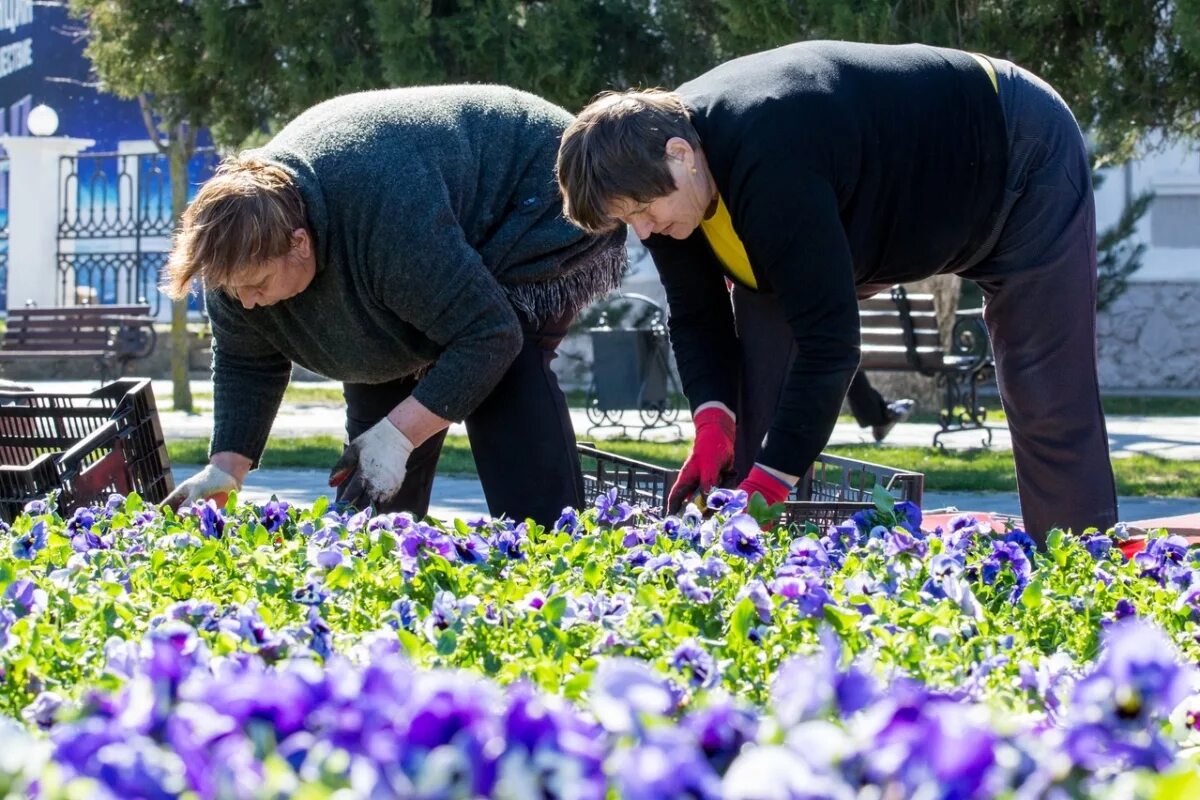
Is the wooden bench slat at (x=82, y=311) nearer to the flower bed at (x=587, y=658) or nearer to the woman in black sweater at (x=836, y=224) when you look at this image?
the woman in black sweater at (x=836, y=224)

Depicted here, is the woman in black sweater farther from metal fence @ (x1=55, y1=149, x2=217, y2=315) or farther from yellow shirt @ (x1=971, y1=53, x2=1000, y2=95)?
metal fence @ (x1=55, y1=149, x2=217, y2=315)

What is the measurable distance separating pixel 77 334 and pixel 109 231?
4.62 meters

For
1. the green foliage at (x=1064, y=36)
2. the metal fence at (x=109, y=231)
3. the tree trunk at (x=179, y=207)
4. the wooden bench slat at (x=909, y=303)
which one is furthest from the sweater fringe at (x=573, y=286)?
the metal fence at (x=109, y=231)

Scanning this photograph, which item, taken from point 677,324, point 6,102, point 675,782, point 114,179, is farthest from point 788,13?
point 6,102

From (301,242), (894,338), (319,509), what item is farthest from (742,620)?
(894,338)

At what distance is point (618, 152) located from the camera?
3.04 m

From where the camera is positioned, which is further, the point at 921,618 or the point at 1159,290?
the point at 1159,290

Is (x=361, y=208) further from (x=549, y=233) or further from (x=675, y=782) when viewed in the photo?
(x=675, y=782)

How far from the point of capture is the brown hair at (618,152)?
305 centimetres

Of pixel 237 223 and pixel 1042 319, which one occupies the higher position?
pixel 237 223

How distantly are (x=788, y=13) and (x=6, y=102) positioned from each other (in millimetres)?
17761

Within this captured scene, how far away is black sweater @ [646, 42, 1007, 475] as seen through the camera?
3.11 meters

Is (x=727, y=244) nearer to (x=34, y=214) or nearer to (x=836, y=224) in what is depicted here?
(x=836, y=224)

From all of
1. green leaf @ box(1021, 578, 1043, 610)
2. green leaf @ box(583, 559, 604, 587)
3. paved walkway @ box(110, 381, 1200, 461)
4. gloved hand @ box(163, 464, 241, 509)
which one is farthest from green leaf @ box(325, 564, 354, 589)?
paved walkway @ box(110, 381, 1200, 461)
